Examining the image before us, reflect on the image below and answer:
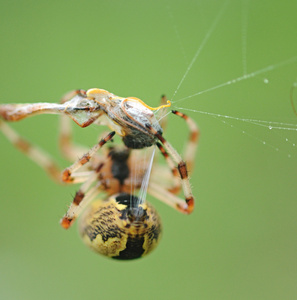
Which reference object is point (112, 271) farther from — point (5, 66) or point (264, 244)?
point (5, 66)

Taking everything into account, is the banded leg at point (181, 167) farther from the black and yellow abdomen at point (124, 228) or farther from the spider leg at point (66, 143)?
the spider leg at point (66, 143)

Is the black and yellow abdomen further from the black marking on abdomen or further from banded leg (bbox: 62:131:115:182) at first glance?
banded leg (bbox: 62:131:115:182)

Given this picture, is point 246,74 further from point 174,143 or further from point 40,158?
point 40,158

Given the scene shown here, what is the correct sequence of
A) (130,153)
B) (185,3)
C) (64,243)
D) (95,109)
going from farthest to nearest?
(64,243), (185,3), (130,153), (95,109)

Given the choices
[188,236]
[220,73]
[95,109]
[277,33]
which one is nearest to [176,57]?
[220,73]

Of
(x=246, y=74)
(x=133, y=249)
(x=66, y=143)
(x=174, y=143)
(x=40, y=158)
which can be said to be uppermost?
(x=246, y=74)

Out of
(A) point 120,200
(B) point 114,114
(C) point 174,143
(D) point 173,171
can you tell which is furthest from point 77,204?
(C) point 174,143

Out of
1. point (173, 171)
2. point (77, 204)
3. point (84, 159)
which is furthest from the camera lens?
point (173, 171)

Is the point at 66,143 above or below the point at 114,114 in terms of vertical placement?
above
